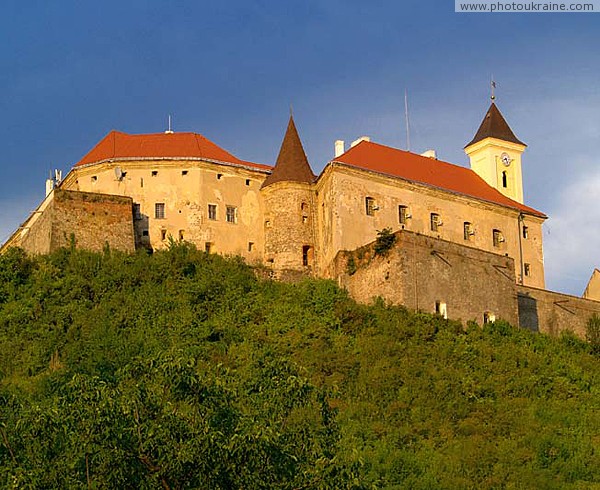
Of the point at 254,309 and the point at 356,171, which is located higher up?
the point at 356,171

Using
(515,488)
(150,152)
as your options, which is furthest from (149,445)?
(150,152)

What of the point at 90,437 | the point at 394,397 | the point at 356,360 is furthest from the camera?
the point at 356,360

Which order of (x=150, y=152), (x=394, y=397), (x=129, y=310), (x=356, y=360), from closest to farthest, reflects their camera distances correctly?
(x=394, y=397)
(x=356, y=360)
(x=129, y=310)
(x=150, y=152)

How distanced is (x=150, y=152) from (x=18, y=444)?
3393cm

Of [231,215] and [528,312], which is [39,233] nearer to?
[231,215]

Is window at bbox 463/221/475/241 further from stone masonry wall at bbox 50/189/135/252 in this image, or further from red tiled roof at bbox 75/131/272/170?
stone masonry wall at bbox 50/189/135/252

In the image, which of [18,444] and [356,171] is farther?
[356,171]

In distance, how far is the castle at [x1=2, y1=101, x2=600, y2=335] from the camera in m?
43.8

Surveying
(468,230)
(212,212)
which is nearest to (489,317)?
(468,230)

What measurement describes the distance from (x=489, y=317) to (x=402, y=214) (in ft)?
23.7

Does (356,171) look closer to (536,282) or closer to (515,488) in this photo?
(536,282)

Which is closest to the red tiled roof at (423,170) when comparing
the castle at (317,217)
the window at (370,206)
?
the castle at (317,217)

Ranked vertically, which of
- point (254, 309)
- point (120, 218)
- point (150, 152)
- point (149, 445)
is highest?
point (150, 152)

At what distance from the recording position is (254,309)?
138 feet
